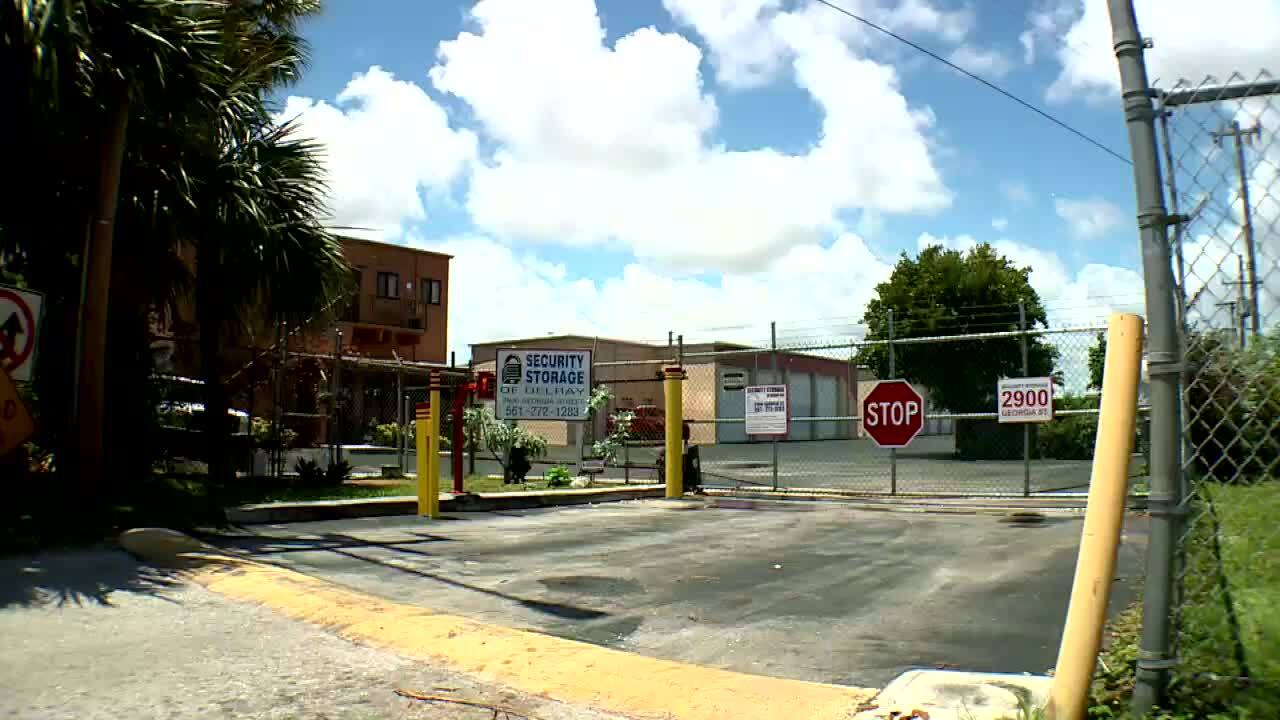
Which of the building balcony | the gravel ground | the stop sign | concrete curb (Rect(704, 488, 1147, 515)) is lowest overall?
the gravel ground

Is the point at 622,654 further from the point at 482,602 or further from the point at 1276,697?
the point at 1276,697

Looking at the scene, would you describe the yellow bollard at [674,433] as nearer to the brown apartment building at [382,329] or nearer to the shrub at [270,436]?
the shrub at [270,436]

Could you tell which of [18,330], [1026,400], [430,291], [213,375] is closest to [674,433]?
[1026,400]

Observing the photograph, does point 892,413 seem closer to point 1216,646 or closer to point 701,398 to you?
point 1216,646

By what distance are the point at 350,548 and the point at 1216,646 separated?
289 inches

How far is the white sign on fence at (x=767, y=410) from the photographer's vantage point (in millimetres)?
16250

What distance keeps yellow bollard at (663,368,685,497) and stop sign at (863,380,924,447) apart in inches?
115

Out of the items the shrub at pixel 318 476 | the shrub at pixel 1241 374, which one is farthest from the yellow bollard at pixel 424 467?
the shrub at pixel 1241 374

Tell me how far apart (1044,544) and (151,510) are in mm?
8610

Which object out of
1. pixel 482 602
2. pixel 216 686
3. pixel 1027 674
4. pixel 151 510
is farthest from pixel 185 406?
pixel 1027 674

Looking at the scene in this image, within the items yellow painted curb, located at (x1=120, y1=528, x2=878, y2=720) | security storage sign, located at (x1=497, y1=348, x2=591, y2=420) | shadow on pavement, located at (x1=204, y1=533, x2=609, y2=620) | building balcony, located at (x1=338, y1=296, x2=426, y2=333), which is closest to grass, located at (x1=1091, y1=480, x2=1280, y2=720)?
yellow painted curb, located at (x1=120, y1=528, x2=878, y2=720)

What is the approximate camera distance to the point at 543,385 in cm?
1655

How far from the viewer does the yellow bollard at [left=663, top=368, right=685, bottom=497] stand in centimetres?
1608

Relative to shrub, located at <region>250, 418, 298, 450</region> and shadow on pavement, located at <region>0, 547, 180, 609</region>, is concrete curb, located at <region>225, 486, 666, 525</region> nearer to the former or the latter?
shadow on pavement, located at <region>0, 547, 180, 609</region>
